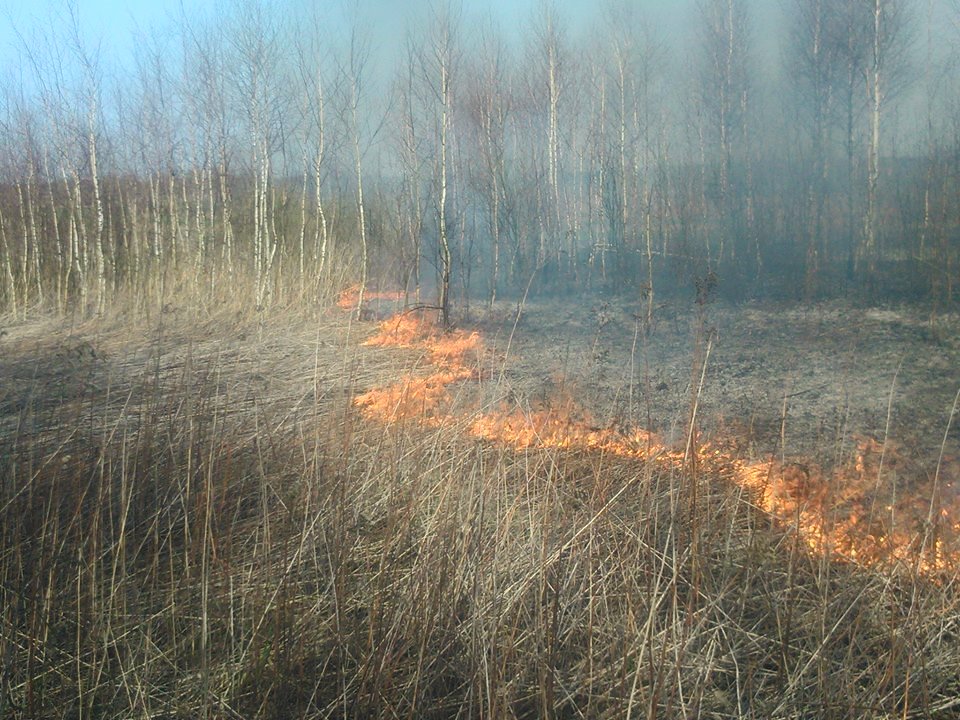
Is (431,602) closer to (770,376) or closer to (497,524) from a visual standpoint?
(497,524)

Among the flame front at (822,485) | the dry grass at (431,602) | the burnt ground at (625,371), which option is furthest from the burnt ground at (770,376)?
the dry grass at (431,602)

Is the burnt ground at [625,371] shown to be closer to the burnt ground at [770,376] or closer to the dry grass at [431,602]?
the burnt ground at [770,376]

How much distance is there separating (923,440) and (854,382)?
4.15 feet

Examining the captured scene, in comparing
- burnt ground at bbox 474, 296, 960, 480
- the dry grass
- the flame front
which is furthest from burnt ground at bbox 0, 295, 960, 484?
the dry grass

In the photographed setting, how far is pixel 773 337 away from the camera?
7047 mm

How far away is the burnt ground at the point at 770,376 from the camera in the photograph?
13.3 ft

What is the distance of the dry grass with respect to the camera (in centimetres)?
229

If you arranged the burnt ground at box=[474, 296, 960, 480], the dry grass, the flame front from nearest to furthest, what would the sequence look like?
1. the dry grass
2. the flame front
3. the burnt ground at box=[474, 296, 960, 480]

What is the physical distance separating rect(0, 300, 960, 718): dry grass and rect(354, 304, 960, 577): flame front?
103 mm

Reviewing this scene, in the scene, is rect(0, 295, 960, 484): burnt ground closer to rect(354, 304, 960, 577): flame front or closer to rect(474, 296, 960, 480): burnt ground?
rect(474, 296, 960, 480): burnt ground

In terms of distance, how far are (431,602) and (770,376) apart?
3943 millimetres

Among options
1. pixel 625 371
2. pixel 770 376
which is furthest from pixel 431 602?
pixel 770 376

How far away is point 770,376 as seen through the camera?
220 inches

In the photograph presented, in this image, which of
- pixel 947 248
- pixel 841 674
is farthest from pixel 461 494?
pixel 947 248
